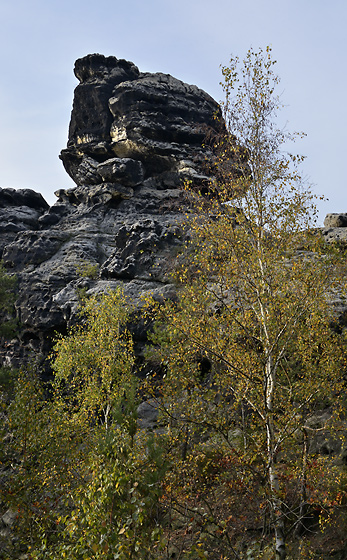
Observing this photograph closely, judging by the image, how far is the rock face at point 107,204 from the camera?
45.0 meters

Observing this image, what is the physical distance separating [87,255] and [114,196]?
14.7 meters

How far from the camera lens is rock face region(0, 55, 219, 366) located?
148 feet

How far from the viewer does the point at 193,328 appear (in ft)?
44.4

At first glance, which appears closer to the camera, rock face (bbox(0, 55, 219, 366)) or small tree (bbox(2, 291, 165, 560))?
small tree (bbox(2, 291, 165, 560))

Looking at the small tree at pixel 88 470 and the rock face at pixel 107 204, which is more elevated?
the rock face at pixel 107 204

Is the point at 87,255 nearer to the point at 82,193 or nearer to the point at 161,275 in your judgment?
the point at 161,275

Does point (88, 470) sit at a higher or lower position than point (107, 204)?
lower

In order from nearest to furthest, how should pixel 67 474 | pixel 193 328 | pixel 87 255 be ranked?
pixel 193 328, pixel 67 474, pixel 87 255

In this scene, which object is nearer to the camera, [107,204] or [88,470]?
[88,470]

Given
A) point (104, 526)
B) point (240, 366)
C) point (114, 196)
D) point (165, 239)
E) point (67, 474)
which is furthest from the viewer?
point (114, 196)

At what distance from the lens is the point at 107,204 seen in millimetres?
61781

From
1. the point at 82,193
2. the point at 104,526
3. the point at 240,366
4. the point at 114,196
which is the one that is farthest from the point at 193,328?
the point at 82,193

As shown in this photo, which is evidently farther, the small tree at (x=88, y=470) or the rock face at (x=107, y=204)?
the rock face at (x=107, y=204)

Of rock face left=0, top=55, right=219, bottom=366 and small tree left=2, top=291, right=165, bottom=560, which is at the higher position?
rock face left=0, top=55, right=219, bottom=366
